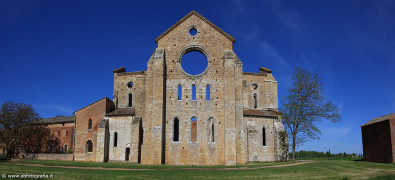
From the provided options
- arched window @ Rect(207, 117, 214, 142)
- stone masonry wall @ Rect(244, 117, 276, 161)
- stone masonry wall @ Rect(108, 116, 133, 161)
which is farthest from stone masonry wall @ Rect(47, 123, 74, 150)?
stone masonry wall @ Rect(244, 117, 276, 161)

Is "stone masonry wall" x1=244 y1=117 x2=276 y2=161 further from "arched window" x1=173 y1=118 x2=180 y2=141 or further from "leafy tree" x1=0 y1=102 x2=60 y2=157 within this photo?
"leafy tree" x1=0 y1=102 x2=60 y2=157

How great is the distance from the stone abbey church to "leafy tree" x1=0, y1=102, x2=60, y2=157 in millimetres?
9446

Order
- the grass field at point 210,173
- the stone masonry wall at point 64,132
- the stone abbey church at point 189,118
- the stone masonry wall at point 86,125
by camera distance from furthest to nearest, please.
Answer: the stone masonry wall at point 64,132 < the stone masonry wall at point 86,125 < the stone abbey church at point 189,118 < the grass field at point 210,173

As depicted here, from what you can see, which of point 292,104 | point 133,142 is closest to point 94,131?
point 133,142

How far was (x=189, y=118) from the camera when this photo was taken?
2888 centimetres

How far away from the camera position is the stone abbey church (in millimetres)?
28266

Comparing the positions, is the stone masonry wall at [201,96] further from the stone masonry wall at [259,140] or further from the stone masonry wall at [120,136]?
the stone masonry wall at [120,136]

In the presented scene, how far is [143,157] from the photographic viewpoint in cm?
2825

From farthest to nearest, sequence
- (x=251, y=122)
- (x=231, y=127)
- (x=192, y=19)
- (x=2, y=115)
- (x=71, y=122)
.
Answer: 1. (x=71, y=122)
2. (x=2, y=115)
3. (x=251, y=122)
4. (x=192, y=19)
5. (x=231, y=127)

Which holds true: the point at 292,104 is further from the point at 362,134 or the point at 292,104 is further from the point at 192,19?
the point at 192,19

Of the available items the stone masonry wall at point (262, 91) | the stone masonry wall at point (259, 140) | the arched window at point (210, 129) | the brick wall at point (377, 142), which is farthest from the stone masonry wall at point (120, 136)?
the brick wall at point (377, 142)

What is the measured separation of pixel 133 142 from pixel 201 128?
7552 millimetres

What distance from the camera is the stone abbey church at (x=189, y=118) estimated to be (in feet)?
92.7

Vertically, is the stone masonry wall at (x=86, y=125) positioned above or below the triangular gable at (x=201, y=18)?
below
